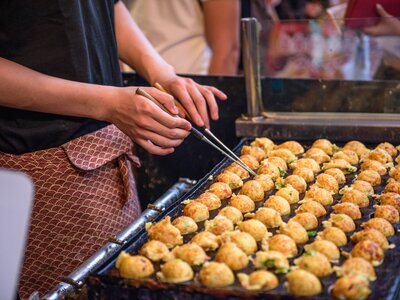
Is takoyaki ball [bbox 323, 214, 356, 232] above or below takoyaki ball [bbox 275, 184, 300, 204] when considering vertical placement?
above

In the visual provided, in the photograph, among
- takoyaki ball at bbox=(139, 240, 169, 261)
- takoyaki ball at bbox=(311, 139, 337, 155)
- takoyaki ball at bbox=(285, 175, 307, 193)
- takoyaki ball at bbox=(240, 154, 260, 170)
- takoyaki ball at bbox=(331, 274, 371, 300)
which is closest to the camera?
takoyaki ball at bbox=(331, 274, 371, 300)

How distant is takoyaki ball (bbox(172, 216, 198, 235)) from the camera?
6.29 feet

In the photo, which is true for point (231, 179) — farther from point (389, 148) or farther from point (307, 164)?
point (389, 148)

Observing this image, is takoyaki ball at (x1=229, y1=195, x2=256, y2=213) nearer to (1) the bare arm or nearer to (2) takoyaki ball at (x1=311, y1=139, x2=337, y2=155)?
(2) takoyaki ball at (x1=311, y1=139, x2=337, y2=155)

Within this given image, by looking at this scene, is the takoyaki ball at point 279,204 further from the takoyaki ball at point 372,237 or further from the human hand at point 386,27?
the human hand at point 386,27

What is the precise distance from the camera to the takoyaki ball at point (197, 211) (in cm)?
198

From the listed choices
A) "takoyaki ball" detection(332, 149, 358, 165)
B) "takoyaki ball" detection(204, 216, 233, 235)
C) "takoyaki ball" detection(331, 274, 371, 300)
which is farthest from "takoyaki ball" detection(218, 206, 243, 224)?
"takoyaki ball" detection(332, 149, 358, 165)

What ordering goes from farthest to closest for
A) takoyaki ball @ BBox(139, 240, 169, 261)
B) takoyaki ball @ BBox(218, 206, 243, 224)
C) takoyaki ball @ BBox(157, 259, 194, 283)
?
takoyaki ball @ BBox(218, 206, 243, 224)
takoyaki ball @ BBox(139, 240, 169, 261)
takoyaki ball @ BBox(157, 259, 194, 283)

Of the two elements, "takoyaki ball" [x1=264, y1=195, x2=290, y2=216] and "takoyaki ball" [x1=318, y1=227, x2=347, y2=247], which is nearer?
"takoyaki ball" [x1=318, y1=227, x2=347, y2=247]

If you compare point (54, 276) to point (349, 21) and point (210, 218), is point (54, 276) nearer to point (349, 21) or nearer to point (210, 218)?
point (210, 218)

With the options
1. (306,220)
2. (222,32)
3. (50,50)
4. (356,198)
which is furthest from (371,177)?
(222,32)

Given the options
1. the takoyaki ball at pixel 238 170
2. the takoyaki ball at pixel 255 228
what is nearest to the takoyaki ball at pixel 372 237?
the takoyaki ball at pixel 255 228

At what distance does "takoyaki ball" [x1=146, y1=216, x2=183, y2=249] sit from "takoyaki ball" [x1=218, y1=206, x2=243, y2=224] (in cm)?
17

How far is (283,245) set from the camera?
176 cm
